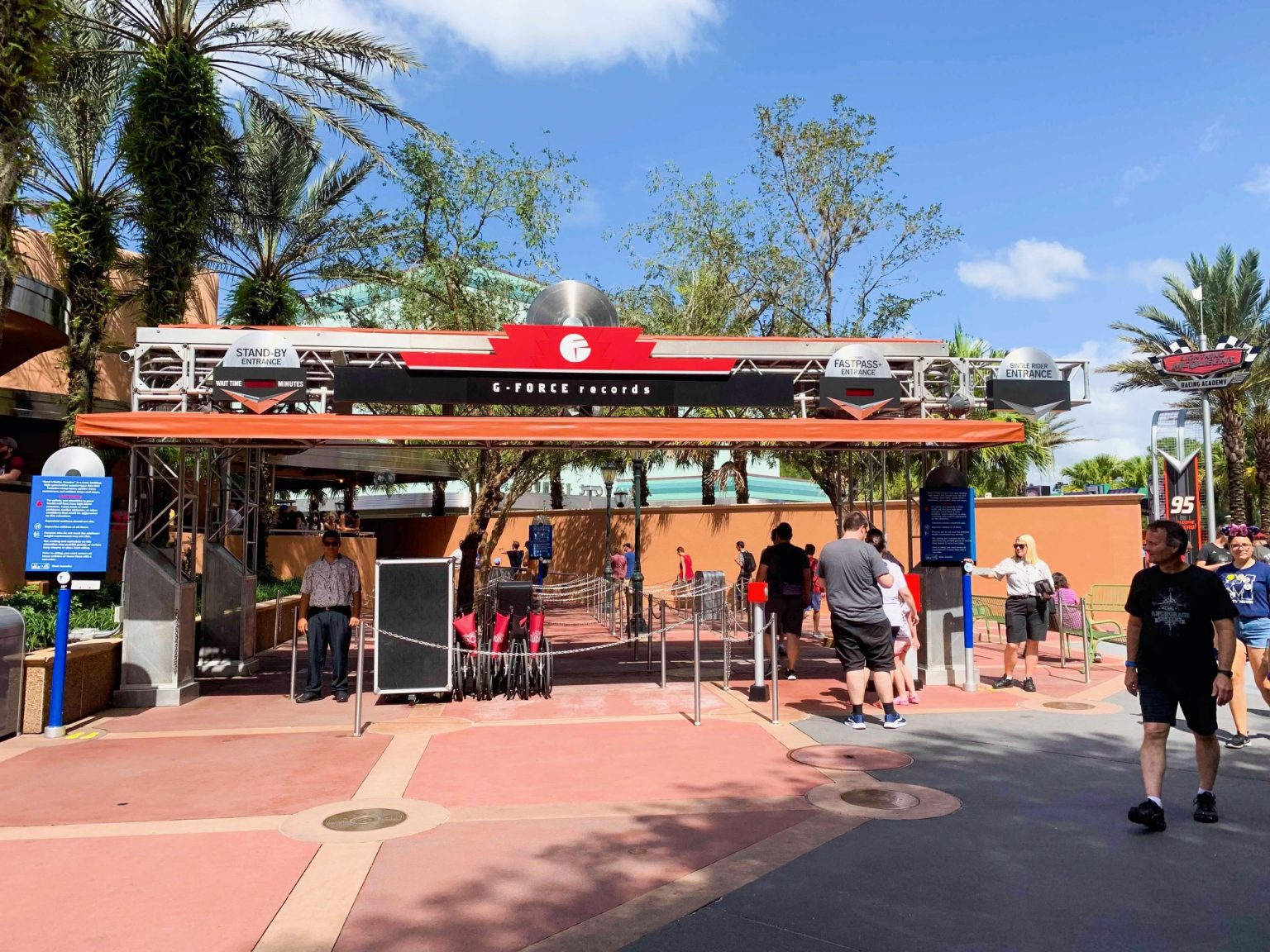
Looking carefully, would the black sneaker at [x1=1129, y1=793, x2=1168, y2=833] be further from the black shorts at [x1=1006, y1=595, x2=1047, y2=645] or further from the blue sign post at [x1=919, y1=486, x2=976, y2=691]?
the blue sign post at [x1=919, y1=486, x2=976, y2=691]

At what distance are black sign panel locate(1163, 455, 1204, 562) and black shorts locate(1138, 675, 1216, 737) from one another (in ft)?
50.2

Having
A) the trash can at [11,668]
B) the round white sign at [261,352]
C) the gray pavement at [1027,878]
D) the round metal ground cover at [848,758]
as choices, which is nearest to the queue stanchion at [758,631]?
the round metal ground cover at [848,758]

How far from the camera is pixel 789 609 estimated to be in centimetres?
1154

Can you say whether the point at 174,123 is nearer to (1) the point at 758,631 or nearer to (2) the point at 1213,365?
(1) the point at 758,631

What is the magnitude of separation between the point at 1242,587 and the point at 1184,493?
14.0 m

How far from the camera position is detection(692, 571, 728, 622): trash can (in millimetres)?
15965

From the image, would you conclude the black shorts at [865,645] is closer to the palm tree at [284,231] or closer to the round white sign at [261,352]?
the round white sign at [261,352]

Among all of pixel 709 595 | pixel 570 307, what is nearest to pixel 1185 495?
pixel 709 595

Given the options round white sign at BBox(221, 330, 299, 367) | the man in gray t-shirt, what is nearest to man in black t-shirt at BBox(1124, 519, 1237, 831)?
the man in gray t-shirt

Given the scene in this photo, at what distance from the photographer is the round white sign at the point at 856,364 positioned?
1123 centimetres

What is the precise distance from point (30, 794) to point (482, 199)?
1448 cm

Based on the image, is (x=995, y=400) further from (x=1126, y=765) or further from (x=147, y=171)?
(x=147, y=171)

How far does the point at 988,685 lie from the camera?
1109 centimetres

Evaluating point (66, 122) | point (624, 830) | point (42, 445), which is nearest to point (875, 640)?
point (624, 830)
